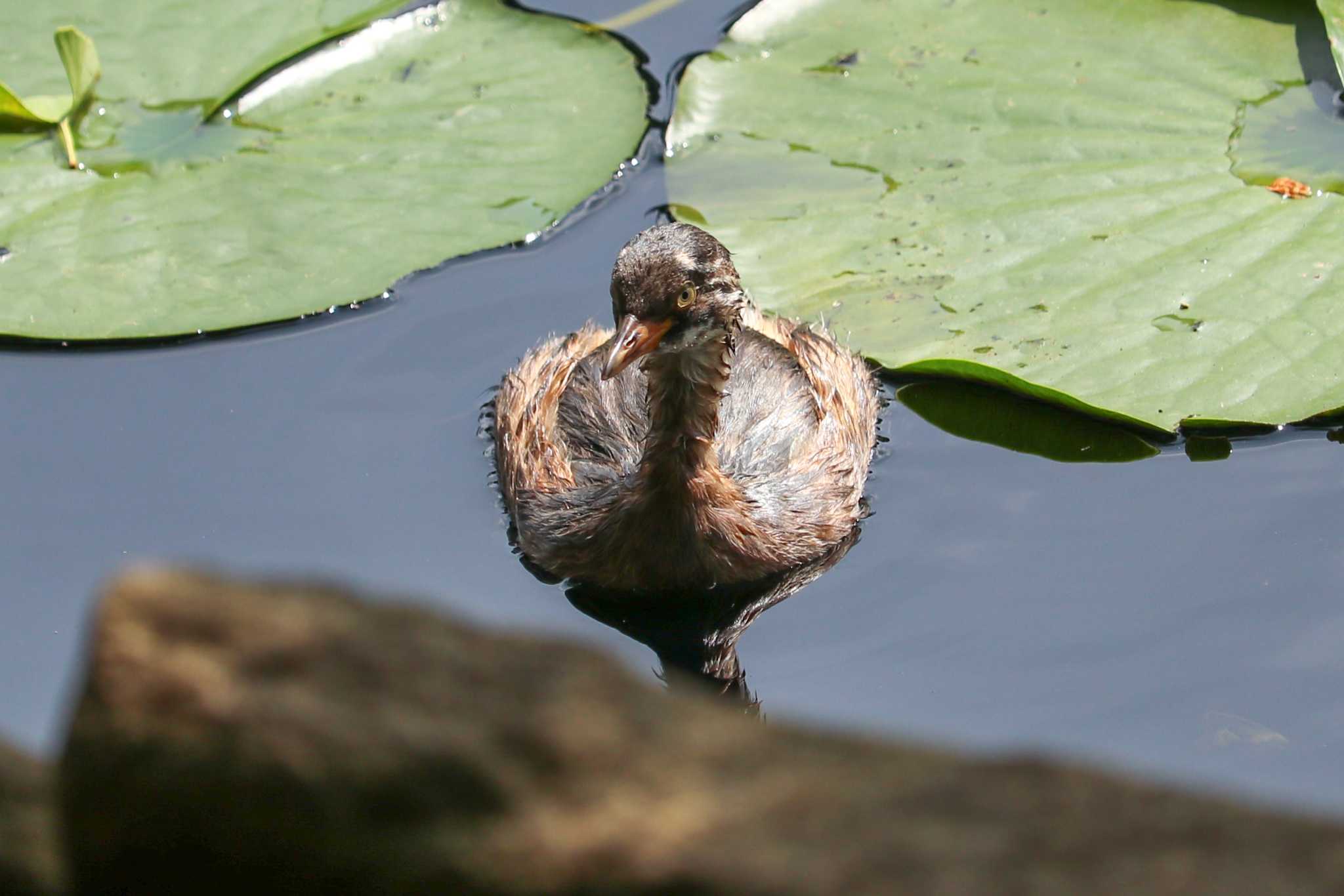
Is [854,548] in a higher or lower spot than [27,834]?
lower

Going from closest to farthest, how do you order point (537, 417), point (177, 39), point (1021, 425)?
point (1021, 425), point (537, 417), point (177, 39)

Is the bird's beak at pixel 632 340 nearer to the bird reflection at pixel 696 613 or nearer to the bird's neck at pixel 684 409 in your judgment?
the bird's neck at pixel 684 409

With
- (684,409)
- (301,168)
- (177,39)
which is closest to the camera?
(684,409)

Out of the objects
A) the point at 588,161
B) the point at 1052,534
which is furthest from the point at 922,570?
the point at 588,161

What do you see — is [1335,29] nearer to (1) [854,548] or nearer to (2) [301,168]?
(1) [854,548]

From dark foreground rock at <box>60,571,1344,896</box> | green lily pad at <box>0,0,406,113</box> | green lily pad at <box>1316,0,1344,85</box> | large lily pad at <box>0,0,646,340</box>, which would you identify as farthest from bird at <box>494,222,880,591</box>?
dark foreground rock at <box>60,571,1344,896</box>

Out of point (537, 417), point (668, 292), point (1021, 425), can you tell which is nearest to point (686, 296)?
point (668, 292)

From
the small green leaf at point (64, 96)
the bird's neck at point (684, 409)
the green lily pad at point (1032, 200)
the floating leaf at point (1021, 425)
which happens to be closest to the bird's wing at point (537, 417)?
the bird's neck at point (684, 409)
